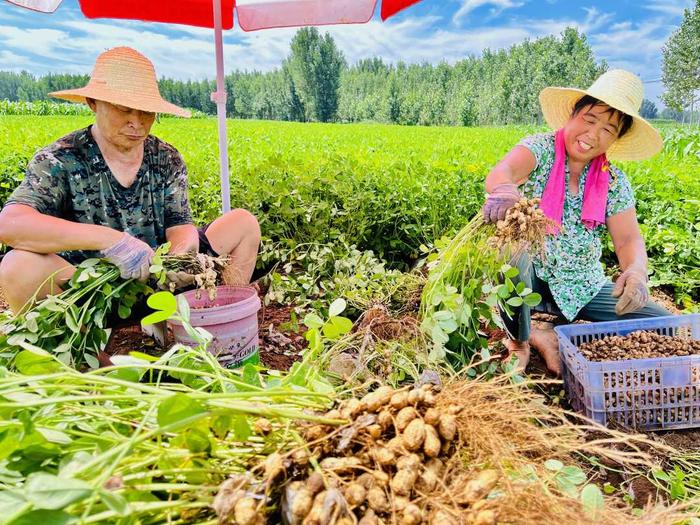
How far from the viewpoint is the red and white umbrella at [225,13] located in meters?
2.74

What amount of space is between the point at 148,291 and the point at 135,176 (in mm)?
596

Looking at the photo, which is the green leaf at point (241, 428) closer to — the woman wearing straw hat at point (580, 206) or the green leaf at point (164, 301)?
the green leaf at point (164, 301)

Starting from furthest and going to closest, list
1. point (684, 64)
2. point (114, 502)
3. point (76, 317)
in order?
point (684, 64), point (76, 317), point (114, 502)

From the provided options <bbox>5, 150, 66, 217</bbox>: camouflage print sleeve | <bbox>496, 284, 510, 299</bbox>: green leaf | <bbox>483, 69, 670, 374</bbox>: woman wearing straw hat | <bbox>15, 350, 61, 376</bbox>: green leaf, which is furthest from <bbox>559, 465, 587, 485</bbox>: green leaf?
<bbox>5, 150, 66, 217</bbox>: camouflage print sleeve

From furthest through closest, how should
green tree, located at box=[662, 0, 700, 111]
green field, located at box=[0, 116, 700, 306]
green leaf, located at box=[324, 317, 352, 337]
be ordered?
green tree, located at box=[662, 0, 700, 111], green field, located at box=[0, 116, 700, 306], green leaf, located at box=[324, 317, 352, 337]

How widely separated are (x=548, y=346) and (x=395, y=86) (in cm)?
6729

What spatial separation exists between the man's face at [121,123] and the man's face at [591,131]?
71.5 inches

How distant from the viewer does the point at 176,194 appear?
240cm

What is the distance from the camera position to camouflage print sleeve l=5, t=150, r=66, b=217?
1958mm

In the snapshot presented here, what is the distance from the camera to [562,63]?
149 ft

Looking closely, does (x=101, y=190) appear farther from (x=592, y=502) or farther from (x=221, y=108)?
(x=592, y=502)

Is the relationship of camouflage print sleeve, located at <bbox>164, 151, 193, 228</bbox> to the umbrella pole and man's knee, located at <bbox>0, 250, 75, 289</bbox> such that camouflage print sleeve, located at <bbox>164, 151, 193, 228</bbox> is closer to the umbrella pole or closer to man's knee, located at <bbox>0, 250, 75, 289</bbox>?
the umbrella pole

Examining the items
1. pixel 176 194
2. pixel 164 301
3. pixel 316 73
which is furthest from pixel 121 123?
pixel 316 73

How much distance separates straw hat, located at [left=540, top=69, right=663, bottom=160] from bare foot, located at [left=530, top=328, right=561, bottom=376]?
0.96m
